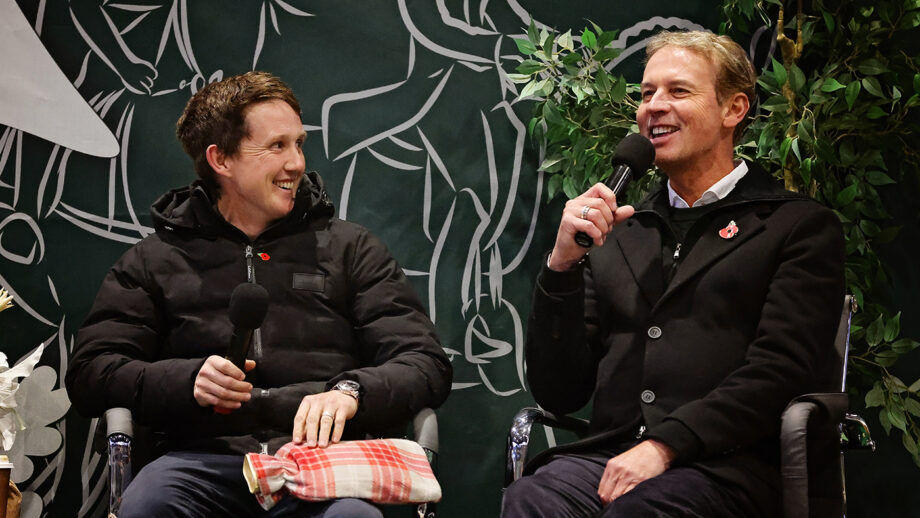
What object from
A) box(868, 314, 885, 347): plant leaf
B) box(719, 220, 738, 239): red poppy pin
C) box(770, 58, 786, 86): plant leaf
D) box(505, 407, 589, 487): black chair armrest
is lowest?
box(505, 407, 589, 487): black chair armrest

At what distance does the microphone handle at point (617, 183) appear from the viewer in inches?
83.7

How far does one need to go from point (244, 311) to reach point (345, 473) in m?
0.43

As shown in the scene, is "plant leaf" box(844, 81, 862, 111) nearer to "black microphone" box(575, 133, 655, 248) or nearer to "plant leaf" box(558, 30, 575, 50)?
"plant leaf" box(558, 30, 575, 50)

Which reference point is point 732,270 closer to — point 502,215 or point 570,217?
point 570,217

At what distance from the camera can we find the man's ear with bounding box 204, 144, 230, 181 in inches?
111

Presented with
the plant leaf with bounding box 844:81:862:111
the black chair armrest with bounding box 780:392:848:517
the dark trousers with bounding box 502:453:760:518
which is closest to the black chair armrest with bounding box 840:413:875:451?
the black chair armrest with bounding box 780:392:848:517

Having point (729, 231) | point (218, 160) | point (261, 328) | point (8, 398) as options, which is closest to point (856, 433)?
point (729, 231)

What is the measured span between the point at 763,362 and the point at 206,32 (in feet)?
7.27

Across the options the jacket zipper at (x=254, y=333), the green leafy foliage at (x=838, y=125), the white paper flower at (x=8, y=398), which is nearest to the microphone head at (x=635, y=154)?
the green leafy foliage at (x=838, y=125)

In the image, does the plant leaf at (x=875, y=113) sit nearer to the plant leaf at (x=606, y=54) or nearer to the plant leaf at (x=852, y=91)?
the plant leaf at (x=852, y=91)

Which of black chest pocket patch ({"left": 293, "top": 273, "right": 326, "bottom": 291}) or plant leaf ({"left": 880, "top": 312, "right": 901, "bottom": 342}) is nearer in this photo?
black chest pocket patch ({"left": 293, "top": 273, "right": 326, "bottom": 291})

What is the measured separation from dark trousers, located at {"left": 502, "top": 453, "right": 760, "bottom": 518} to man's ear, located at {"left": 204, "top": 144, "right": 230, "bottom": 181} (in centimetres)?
120

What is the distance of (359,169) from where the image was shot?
11.5 ft

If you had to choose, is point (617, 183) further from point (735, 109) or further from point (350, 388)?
point (350, 388)
